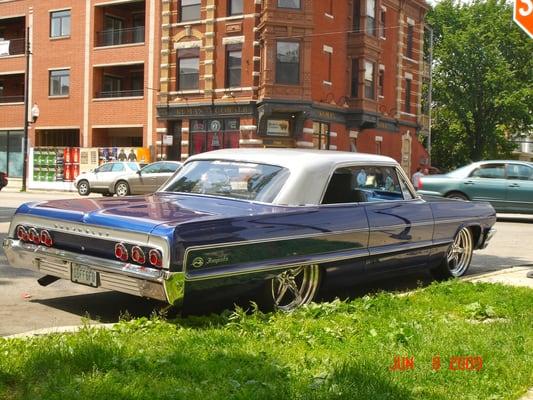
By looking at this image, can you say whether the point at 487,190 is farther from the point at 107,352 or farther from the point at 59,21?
the point at 59,21

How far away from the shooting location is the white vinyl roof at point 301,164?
6.00 meters

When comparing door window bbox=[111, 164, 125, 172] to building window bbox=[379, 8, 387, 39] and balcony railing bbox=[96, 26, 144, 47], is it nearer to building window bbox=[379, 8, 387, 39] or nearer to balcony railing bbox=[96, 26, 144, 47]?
balcony railing bbox=[96, 26, 144, 47]

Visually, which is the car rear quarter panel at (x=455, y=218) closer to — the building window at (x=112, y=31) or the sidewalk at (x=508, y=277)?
the sidewalk at (x=508, y=277)

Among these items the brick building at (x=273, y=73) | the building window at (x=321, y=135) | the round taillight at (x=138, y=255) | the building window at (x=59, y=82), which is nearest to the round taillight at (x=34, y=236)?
the round taillight at (x=138, y=255)

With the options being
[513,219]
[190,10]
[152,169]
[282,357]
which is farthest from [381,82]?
[282,357]

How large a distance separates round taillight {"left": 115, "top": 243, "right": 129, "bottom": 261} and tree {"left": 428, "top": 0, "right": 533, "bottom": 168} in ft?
141

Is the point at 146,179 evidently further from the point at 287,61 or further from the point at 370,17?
the point at 370,17

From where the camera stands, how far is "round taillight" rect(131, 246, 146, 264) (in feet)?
16.1

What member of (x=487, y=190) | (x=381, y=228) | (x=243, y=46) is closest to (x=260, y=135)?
(x=243, y=46)

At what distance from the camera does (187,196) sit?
6.34 m

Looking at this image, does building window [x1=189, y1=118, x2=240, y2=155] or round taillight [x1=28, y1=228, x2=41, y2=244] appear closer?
round taillight [x1=28, y1=228, x2=41, y2=244]

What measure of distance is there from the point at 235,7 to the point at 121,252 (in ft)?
91.3

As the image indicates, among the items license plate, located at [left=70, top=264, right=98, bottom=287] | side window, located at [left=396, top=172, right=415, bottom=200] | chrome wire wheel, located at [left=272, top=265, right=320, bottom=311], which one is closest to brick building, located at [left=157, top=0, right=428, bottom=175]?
side window, located at [left=396, top=172, right=415, bottom=200]

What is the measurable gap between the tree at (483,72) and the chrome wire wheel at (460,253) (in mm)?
38544
